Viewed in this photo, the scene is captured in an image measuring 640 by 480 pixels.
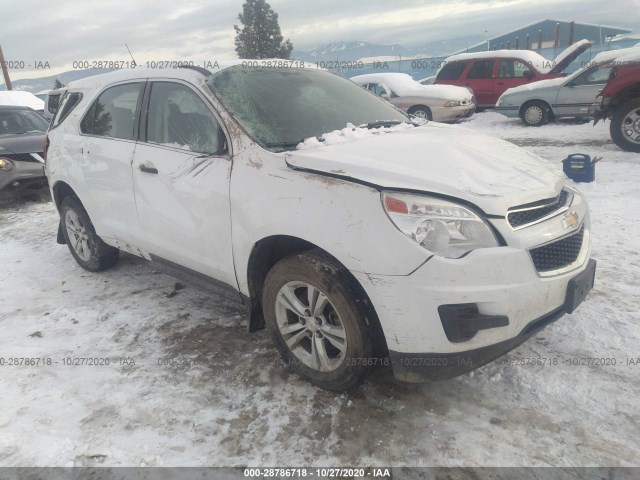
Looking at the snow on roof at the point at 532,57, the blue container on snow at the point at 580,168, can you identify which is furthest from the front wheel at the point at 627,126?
the snow on roof at the point at 532,57

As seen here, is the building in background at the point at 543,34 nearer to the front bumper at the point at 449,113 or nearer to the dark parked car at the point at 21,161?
the front bumper at the point at 449,113

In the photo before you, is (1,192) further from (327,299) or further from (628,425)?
(628,425)

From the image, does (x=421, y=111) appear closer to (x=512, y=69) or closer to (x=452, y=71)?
(x=452, y=71)

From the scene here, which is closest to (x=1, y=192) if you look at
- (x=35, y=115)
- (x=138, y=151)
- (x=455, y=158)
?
(x=35, y=115)

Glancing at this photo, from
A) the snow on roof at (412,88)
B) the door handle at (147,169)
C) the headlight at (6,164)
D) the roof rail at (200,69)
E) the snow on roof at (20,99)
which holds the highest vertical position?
the snow on roof at (20,99)

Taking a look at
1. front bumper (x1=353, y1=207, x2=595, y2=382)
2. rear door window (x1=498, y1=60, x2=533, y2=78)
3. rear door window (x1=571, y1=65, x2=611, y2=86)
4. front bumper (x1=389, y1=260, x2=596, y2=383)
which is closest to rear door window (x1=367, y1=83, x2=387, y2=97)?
rear door window (x1=498, y1=60, x2=533, y2=78)

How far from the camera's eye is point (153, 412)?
2.60 meters

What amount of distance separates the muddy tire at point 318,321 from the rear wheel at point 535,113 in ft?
37.6

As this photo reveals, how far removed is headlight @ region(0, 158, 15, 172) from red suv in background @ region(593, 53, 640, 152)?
9695mm

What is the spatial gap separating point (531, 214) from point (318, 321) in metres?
1.22

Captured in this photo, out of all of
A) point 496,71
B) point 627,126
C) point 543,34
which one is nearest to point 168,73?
point 627,126

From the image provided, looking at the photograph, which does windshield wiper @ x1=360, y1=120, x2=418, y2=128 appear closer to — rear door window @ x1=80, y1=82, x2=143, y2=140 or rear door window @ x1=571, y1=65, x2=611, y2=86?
rear door window @ x1=80, y1=82, x2=143, y2=140

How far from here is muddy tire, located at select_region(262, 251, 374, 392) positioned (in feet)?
7.75

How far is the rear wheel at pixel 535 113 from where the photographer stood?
1198 cm
